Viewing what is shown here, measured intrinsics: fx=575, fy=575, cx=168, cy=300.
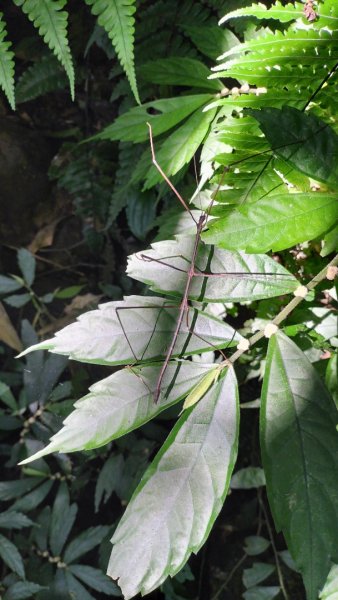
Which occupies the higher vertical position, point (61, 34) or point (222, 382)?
point (61, 34)

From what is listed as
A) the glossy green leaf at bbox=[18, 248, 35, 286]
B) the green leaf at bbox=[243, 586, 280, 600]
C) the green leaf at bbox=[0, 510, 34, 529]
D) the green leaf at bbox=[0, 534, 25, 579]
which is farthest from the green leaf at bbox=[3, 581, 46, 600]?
the glossy green leaf at bbox=[18, 248, 35, 286]

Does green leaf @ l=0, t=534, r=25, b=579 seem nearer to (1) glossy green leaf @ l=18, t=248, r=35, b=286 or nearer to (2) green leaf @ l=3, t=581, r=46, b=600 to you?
(2) green leaf @ l=3, t=581, r=46, b=600

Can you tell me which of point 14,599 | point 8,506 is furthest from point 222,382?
point 8,506

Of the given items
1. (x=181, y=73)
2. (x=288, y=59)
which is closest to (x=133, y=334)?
(x=288, y=59)

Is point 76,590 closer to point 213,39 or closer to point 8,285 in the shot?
point 8,285

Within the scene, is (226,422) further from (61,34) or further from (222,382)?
(61,34)
